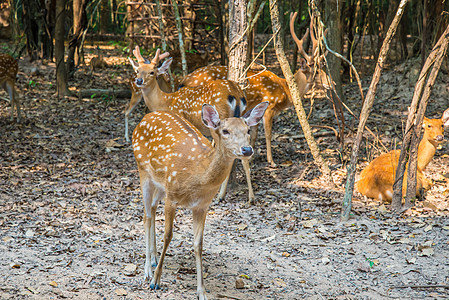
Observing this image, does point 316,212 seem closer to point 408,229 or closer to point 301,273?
point 408,229

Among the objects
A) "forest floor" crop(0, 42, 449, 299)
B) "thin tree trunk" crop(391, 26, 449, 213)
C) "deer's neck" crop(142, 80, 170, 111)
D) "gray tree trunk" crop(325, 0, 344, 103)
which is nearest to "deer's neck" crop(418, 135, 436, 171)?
"forest floor" crop(0, 42, 449, 299)

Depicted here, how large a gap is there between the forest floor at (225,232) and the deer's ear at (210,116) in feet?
Result: 4.84

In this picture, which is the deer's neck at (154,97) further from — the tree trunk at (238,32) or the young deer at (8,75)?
the young deer at (8,75)

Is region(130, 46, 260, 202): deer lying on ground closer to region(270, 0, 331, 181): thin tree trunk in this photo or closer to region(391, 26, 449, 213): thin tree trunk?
region(270, 0, 331, 181): thin tree trunk

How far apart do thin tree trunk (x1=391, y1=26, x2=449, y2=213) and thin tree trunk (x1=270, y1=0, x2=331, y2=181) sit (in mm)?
1270

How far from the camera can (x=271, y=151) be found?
8.47m

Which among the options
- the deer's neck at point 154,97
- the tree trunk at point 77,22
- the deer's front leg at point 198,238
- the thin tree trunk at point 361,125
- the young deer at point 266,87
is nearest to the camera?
the deer's front leg at point 198,238

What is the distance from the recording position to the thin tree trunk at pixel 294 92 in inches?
254

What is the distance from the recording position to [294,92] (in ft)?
22.7

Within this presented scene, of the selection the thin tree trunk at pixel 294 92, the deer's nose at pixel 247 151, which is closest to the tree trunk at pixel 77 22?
the thin tree trunk at pixel 294 92

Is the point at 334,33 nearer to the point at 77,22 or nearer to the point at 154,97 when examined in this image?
the point at 154,97

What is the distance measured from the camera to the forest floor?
4.36 metres

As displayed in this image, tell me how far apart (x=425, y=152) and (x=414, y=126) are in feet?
3.02

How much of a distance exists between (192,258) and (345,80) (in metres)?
8.24
